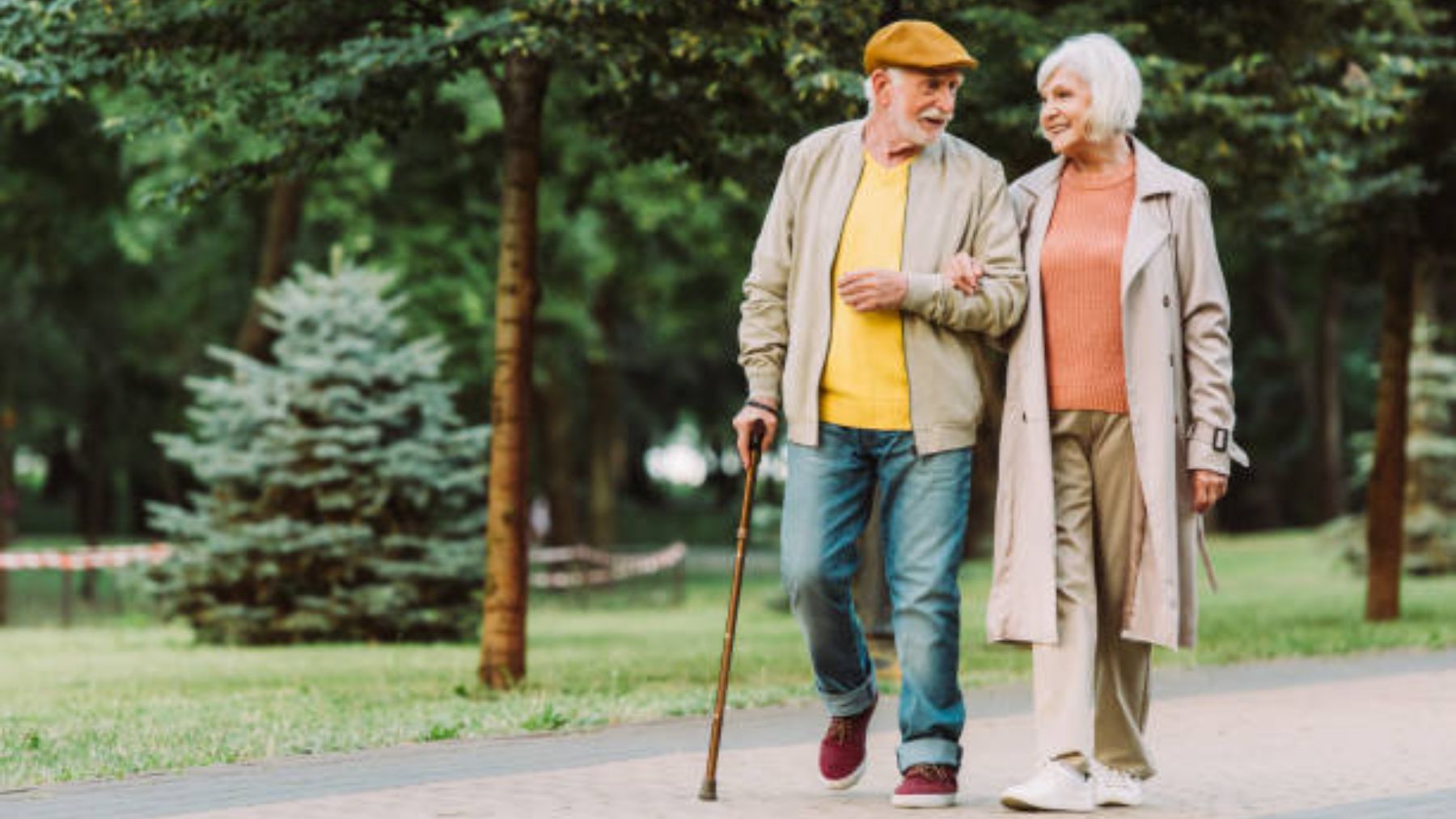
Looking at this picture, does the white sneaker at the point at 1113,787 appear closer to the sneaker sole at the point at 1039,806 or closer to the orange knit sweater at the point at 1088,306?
the sneaker sole at the point at 1039,806

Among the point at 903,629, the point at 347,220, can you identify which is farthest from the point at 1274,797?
the point at 347,220

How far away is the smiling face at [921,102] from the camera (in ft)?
21.5

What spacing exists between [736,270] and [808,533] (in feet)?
72.3

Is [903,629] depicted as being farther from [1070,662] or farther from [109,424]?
[109,424]

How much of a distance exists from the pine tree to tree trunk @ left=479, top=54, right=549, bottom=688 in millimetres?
6924

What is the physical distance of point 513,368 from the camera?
37.1ft

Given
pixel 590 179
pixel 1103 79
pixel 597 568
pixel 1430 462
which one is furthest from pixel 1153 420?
pixel 597 568

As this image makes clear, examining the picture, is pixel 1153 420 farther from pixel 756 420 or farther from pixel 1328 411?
pixel 1328 411

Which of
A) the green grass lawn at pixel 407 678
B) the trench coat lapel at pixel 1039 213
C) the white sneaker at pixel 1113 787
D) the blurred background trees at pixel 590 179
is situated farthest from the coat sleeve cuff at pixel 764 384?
the blurred background trees at pixel 590 179

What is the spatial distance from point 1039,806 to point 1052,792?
0.06 m

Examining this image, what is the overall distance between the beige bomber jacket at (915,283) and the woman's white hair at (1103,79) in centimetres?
32

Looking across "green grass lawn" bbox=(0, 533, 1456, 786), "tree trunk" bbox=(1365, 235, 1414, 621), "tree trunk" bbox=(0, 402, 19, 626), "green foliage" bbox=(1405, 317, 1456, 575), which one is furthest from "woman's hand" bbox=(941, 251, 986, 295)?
"tree trunk" bbox=(0, 402, 19, 626)

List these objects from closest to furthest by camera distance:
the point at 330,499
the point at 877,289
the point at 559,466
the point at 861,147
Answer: the point at 877,289 → the point at 861,147 → the point at 330,499 → the point at 559,466

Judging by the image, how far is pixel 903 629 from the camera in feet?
21.4
